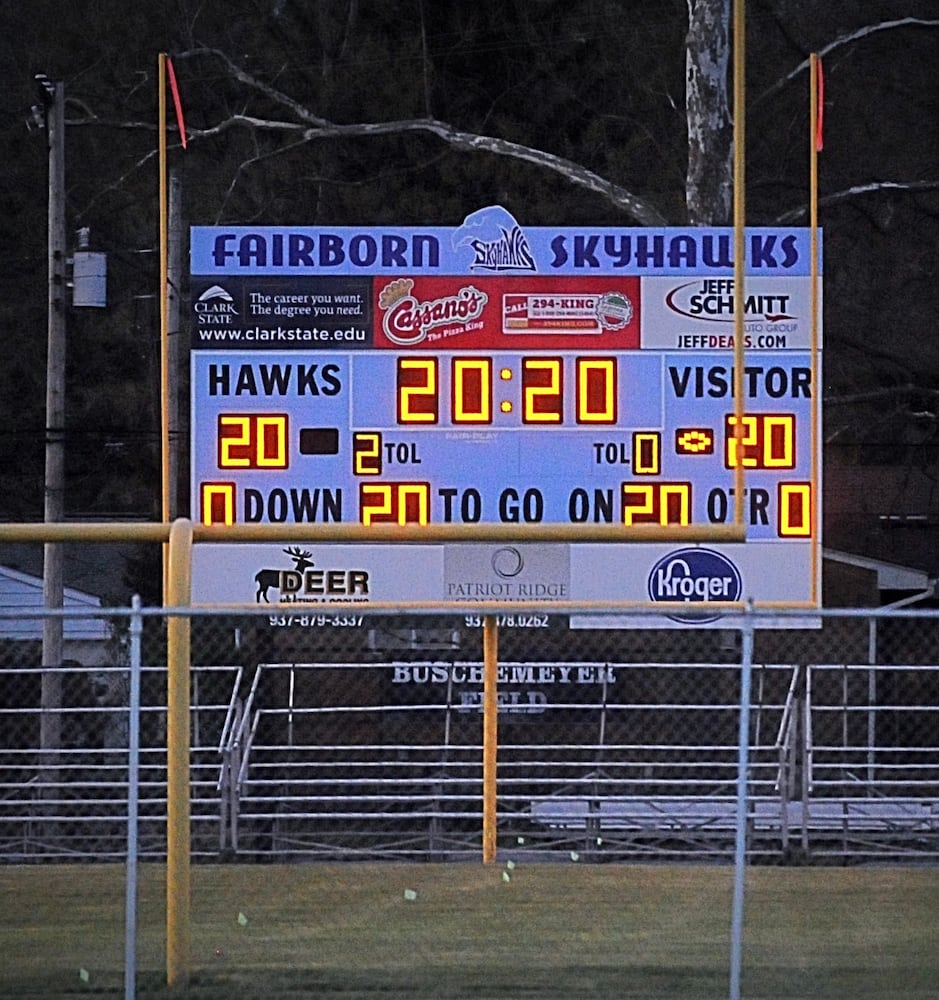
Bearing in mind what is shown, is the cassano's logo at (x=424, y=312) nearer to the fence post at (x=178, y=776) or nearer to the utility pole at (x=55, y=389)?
the fence post at (x=178, y=776)

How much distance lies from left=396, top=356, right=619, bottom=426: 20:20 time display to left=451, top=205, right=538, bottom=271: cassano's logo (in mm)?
581

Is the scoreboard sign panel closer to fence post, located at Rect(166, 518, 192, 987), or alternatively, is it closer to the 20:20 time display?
the 20:20 time display

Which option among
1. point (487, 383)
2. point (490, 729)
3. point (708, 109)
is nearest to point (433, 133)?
point (708, 109)

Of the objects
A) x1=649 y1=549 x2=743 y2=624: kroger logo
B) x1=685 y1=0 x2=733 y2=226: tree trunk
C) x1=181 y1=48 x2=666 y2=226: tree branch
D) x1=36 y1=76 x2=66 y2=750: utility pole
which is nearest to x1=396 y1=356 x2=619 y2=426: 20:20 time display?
x1=649 y1=549 x2=743 y2=624: kroger logo

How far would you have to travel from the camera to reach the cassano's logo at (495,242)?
1016cm

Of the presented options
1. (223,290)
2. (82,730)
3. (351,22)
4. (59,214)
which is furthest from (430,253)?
(351,22)

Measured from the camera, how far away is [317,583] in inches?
420

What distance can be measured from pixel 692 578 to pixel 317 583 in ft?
7.78

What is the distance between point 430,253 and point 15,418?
52.9 ft

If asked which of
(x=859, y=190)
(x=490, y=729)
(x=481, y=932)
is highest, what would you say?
(x=859, y=190)

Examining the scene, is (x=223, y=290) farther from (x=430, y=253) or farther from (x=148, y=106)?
(x=148, y=106)

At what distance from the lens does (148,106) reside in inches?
947

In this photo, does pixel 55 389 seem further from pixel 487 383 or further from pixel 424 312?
pixel 487 383

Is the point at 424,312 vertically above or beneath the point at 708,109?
beneath
